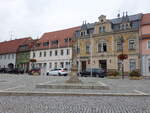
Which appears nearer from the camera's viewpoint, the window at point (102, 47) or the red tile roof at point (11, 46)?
the window at point (102, 47)

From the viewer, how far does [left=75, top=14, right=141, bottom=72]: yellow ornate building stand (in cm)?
3609

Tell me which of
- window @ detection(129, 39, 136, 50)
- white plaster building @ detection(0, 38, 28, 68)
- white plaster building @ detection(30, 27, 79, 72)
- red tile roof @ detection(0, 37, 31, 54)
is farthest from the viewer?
red tile roof @ detection(0, 37, 31, 54)

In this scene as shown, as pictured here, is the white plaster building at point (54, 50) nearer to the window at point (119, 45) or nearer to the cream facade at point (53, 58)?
the cream facade at point (53, 58)

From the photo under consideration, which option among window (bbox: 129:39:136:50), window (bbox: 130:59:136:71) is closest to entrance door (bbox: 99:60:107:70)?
window (bbox: 130:59:136:71)

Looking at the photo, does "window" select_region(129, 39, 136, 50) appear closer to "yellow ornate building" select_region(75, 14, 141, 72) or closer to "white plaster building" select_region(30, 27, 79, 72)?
"yellow ornate building" select_region(75, 14, 141, 72)

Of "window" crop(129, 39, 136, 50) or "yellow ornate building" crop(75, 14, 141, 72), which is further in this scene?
"yellow ornate building" crop(75, 14, 141, 72)

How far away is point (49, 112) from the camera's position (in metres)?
6.12

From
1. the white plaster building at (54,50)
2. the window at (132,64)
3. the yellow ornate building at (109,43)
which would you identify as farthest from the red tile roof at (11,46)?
the window at (132,64)

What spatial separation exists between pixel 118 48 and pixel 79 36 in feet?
34.7

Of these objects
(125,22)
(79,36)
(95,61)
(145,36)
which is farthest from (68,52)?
(145,36)

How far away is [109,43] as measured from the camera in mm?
38969

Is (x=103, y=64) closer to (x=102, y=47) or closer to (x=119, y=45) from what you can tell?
(x=102, y=47)

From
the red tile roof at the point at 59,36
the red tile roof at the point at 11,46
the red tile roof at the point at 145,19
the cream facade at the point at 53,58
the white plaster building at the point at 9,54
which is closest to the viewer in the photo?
the red tile roof at the point at 145,19

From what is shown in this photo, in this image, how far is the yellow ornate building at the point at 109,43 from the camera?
36094 millimetres
